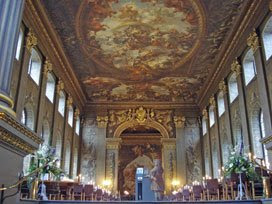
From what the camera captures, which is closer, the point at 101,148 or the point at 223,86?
the point at 223,86

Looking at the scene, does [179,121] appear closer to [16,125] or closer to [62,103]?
[62,103]

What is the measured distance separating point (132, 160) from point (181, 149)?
8791 mm

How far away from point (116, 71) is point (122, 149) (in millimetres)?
13270

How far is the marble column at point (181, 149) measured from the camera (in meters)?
22.5

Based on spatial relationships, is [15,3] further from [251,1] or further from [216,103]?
[216,103]

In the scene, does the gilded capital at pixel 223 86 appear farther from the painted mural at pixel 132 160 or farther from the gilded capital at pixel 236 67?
the painted mural at pixel 132 160

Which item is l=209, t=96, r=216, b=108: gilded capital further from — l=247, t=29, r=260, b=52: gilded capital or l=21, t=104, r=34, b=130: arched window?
l=21, t=104, r=34, b=130: arched window

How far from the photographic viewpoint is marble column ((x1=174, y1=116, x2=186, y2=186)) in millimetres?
22531

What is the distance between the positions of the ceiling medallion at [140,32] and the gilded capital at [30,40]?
90.6 inches

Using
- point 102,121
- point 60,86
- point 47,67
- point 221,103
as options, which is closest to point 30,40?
point 47,67

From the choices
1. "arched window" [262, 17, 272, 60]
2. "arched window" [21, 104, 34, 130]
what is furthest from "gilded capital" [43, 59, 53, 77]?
"arched window" [262, 17, 272, 60]

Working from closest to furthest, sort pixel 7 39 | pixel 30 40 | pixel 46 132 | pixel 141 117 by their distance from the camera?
pixel 7 39, pixel 30 40, pixel 46 132, pixel 141 117

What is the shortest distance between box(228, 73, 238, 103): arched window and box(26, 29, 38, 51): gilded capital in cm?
1022

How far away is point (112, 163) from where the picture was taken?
2291 cm
